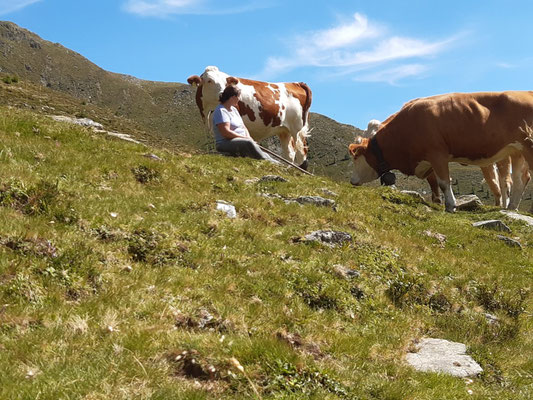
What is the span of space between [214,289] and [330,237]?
4.00 metres

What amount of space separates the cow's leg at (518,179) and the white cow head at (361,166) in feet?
18.3

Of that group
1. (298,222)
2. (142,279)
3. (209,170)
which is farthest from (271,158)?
(142,279)

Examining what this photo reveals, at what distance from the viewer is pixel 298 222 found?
11141 mm

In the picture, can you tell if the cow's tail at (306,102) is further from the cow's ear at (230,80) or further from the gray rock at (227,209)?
the gray rock at (227,209)

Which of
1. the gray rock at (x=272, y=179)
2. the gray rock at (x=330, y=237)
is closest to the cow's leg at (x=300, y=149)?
the gray rock at (x=272, y=179)

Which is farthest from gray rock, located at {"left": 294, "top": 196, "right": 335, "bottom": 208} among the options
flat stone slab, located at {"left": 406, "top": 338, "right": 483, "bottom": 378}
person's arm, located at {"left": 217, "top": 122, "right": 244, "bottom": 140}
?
flat stone slab, located at {"left": 406, "top": 338, "right": 483, "bottom": 378}

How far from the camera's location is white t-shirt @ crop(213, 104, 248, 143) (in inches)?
657

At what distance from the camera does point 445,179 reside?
→ 60.4ft

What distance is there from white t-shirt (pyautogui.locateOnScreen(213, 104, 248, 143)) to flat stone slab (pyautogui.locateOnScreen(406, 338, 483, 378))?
36.6 ft

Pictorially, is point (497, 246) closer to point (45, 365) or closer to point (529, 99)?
point (529, 99)

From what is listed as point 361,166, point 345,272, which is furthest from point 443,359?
point 361,166

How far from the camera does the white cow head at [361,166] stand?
824 inches

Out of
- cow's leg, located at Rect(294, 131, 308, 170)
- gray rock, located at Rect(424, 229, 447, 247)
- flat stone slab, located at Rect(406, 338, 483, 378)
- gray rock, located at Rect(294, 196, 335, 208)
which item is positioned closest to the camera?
flat stone slab, located at Rect(406, 338, 483, 378)

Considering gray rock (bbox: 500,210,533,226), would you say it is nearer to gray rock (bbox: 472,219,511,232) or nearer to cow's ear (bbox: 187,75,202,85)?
gray rock (bbox: 472,219,511,232)
